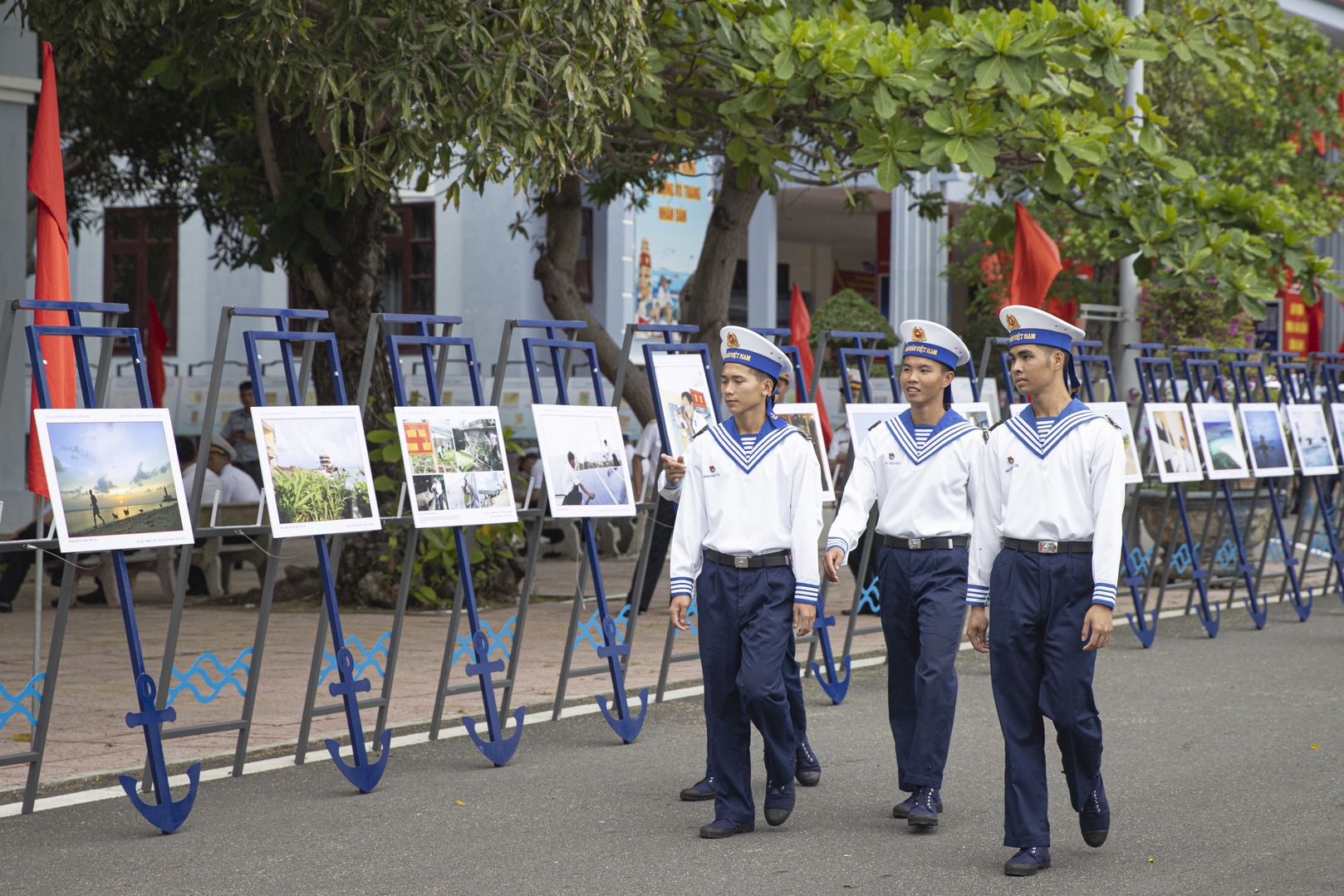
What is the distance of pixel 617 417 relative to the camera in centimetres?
777

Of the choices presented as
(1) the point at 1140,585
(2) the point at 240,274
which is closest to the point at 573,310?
(1) the point at 1140,585

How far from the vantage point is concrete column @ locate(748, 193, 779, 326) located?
87.2 ft

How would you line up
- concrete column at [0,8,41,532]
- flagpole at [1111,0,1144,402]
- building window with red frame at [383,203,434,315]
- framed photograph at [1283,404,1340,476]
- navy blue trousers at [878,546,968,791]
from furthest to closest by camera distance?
building window with red frame at [383,203,434,315], flagpole at [1111,0,1144,402], framed photograph at [1283,404,1340,476], concrete column at [0,8,41,532], navy blue trousers at [878,546,968,791]

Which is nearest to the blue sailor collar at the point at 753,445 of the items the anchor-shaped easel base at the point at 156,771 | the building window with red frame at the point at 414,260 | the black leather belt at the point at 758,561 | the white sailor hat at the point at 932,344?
the black leather belt at the point at 758,561

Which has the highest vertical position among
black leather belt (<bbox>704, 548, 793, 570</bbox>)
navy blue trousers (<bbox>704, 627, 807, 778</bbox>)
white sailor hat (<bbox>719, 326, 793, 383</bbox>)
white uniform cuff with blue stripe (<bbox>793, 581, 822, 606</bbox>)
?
white sailor hat (<bbox>719, 326, 793, 383</bbox>)

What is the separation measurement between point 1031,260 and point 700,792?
21.6ft

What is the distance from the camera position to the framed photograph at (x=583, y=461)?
724cm

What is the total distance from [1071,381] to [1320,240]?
88.9ft

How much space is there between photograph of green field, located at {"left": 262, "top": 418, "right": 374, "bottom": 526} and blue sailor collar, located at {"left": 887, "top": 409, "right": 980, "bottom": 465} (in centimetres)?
221

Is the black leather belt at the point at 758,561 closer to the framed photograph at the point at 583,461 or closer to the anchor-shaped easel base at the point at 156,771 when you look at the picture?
the framed photograph at the point at 583,461

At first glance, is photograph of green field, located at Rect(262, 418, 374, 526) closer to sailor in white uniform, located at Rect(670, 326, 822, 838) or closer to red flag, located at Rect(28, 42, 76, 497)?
red flag, located at Rect(28, 42, 76, 497)

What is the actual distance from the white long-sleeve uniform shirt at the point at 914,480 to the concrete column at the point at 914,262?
20.9 meters

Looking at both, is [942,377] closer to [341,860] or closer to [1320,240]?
[341,860]

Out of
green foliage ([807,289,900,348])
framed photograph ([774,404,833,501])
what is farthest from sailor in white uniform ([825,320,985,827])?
green foliage ([807,289,900,348])
